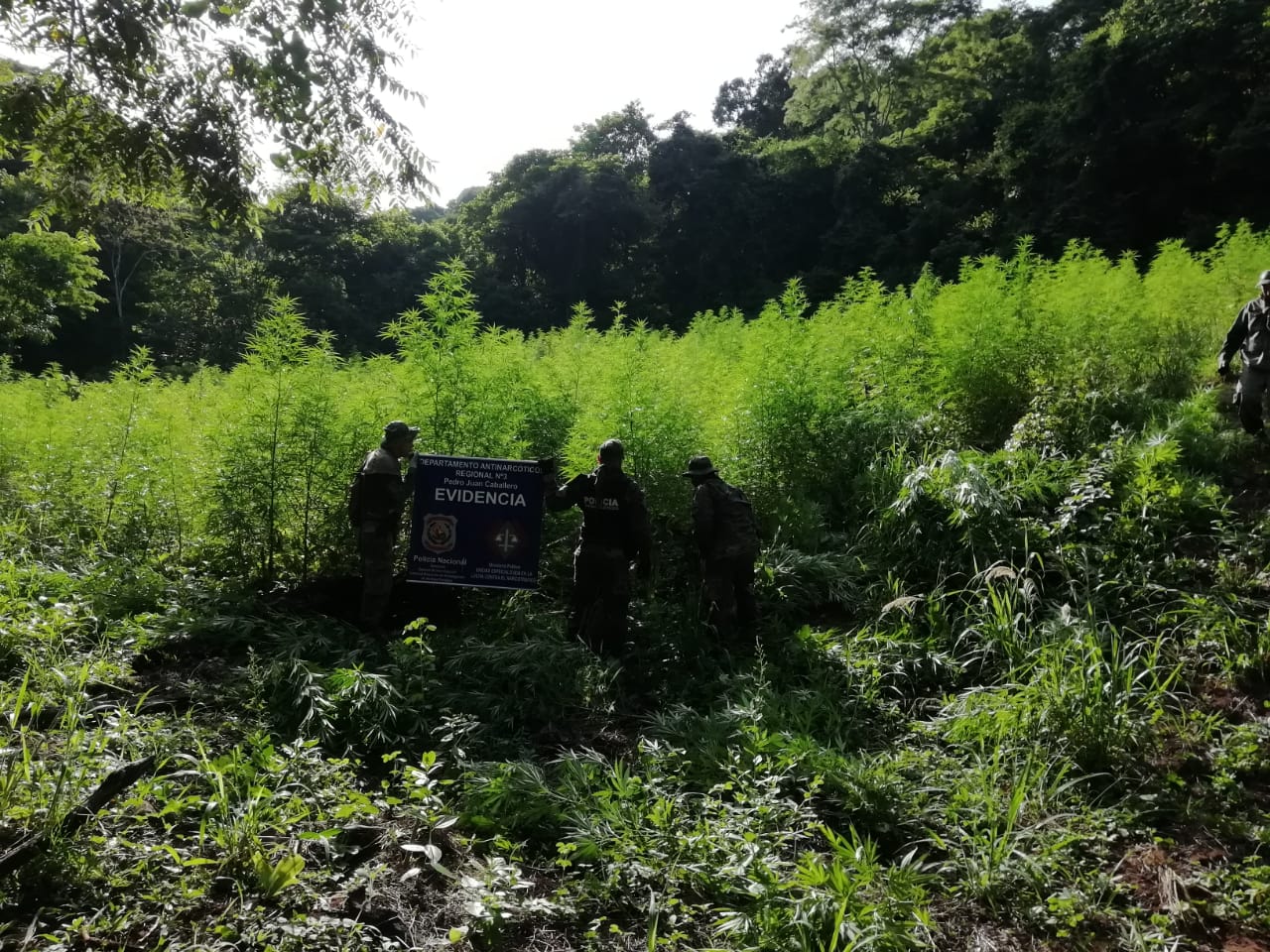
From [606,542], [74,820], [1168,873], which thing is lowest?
[1168,873]

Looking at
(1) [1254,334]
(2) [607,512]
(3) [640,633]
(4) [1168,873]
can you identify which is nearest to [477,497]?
(2) [607,512]

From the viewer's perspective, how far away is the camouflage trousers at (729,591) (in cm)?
573

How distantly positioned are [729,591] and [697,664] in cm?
62

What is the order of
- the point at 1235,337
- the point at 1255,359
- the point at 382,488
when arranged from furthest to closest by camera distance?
the point at 1235,337
the point at 1255,359
the point at 382,488

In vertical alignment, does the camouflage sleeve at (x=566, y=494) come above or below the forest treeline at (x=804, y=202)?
below

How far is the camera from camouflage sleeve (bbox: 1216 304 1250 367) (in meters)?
6.67

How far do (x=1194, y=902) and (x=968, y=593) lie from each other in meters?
2.89

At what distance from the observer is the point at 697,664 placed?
5582 mm

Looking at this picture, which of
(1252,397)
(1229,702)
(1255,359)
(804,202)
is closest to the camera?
(1229,702)

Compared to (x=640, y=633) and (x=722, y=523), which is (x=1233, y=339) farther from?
(x=640, y=633)

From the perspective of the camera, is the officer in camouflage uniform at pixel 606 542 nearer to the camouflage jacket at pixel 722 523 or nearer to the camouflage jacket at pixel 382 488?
the camouflage jacket at pixel 722 523

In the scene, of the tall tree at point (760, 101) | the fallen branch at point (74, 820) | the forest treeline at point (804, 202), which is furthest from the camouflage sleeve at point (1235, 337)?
the tall tree at point (760, 101)

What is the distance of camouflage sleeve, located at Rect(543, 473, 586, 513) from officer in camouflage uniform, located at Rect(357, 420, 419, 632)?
1.04 meters

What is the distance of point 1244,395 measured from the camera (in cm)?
648
